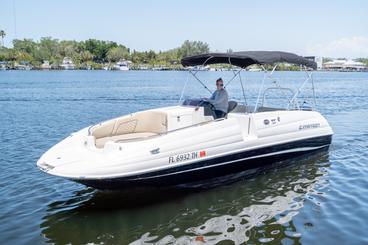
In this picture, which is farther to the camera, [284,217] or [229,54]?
[229,54]

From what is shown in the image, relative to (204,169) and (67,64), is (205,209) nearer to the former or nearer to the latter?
(204,169)

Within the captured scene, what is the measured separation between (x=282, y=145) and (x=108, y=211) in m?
4.80

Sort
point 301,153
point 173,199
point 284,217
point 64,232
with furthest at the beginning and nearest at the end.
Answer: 1. point 301,153
2. point 173,199
3. point 284,217
4. point 64,232

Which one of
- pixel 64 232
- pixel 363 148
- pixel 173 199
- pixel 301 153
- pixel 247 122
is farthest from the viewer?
pixel 363 148

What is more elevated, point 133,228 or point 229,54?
point 229,54

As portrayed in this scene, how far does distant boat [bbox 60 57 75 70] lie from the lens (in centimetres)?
15838

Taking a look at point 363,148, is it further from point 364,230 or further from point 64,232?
point 64,232

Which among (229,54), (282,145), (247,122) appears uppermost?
(229,54)

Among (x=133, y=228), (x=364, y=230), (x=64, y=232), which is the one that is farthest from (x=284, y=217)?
(x=64, y=232)

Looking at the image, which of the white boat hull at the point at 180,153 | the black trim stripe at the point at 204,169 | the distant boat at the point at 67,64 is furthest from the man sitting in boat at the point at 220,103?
the distant boat at the point at 67,64

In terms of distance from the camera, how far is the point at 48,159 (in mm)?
7859

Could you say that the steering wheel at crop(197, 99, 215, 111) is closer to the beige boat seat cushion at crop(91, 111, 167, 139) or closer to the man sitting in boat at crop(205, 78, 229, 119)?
the man sitting in boat at crop(205, 78, 229, 119)

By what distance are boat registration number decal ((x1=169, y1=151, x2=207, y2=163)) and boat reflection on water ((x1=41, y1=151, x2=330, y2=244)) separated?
3.04 feet

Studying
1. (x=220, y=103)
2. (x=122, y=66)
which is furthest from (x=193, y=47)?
(x=220, y=103)
